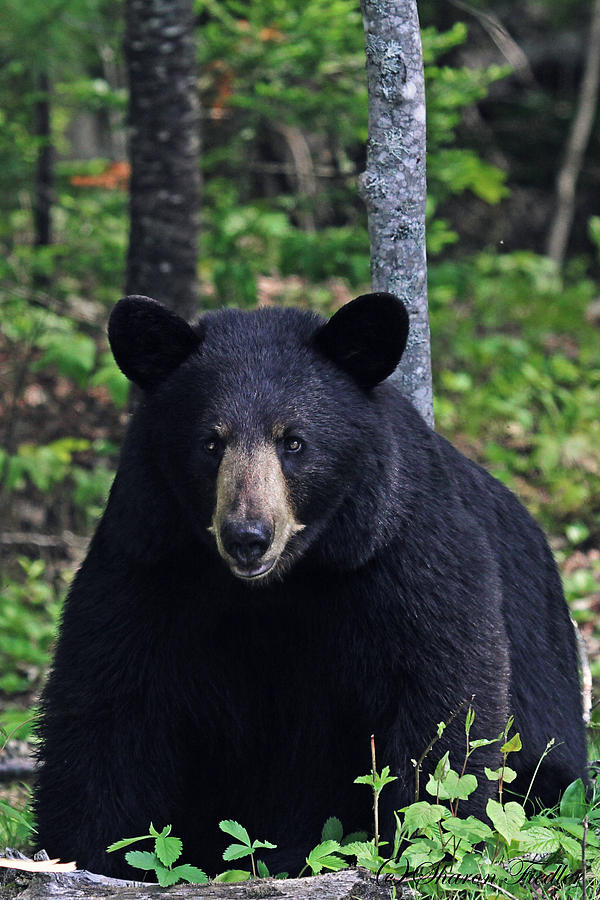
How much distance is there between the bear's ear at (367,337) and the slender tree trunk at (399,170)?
2.80 feet

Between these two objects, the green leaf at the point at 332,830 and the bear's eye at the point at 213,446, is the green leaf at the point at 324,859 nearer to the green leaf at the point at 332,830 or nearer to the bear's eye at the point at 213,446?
the green leaf at the point at 332,830

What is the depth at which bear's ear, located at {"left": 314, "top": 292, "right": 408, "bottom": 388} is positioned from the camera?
2.84 meters

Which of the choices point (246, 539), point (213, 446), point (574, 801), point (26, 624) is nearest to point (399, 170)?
point (213, 446)

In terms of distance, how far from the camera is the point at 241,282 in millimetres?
6852

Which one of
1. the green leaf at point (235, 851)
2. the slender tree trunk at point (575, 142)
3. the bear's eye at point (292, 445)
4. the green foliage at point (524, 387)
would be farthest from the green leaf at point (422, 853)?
the slender tree trunk at point (575, 142)

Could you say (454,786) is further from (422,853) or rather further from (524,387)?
(524,387)

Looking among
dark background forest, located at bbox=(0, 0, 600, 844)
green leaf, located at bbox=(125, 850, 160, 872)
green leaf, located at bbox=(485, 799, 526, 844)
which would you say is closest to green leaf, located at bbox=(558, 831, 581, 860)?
green leaf, located at bbox=(485, 799, 526, 844)

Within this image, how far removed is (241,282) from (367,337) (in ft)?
13.3

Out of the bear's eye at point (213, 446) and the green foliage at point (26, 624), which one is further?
the green foliage at point (26, 624)

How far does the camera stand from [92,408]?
25.5 feet

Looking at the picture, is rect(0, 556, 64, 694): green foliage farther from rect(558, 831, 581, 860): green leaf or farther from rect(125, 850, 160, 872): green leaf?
rect(558, 831, 581, 860): green leaf

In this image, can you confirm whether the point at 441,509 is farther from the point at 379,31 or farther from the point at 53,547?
the point at 53,547

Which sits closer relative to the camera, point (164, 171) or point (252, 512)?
point (252, 512)

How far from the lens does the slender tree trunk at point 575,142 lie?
11.3 m
